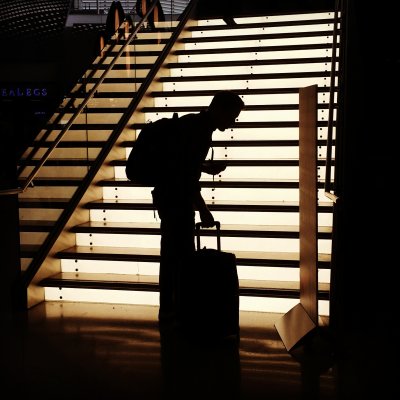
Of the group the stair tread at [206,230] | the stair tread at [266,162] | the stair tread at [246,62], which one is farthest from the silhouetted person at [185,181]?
the stair tread at [246,62]

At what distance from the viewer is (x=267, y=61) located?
8.25 metres

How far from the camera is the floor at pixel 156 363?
153 inches

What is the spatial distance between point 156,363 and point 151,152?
1.35 meters

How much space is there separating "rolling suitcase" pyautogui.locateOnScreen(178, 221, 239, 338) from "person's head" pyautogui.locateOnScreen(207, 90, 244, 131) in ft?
2.19

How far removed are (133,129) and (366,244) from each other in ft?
10.2

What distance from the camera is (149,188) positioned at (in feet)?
21.9

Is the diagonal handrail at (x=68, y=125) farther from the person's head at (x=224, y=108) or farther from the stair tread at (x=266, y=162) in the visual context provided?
the person's head at (x=224, y=108)

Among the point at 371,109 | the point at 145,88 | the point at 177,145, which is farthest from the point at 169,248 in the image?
the point at 145,88

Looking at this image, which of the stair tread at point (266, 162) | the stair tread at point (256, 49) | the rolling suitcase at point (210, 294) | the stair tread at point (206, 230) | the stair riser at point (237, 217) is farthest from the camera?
the stair tread at point (256, 49)

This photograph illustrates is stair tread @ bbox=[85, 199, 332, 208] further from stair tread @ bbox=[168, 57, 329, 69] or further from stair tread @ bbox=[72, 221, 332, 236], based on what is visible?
stair tread @ bbox=[168, 57, 329, 69]

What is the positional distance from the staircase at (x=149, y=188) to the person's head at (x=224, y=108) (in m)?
1.37

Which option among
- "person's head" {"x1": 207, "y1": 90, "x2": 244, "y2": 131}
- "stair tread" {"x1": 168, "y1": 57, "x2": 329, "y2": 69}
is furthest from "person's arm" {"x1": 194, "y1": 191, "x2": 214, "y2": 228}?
"stair tread" {"x1": 168, "y1": 57, "x2": 329, "y2": 69}

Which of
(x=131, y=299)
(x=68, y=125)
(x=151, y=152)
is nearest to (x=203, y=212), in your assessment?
(x=151, y=152)

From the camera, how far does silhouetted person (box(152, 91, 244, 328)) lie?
4.68m
